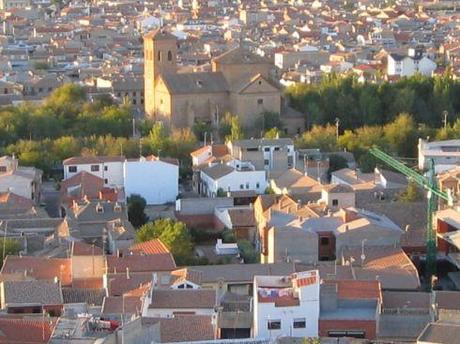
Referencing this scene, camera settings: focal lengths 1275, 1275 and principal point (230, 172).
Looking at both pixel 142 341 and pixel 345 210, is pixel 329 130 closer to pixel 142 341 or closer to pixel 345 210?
pixel 345 210

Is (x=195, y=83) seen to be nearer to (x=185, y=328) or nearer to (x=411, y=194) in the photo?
(x=411, y=194)

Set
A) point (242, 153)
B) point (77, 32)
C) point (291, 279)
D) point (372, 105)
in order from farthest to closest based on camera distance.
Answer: point (77, 32) < point (372, 105) < point (242, 153) < point (291, 279)

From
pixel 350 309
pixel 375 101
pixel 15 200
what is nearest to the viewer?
pixel 350 309

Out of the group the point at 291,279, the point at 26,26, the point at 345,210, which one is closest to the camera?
the point at 291,279

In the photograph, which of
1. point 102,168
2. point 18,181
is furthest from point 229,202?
point 18,181

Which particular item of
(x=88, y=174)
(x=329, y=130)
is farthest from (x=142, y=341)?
(x=329, y=130)

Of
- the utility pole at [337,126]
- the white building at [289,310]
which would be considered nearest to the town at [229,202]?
the white building at [289,310]
